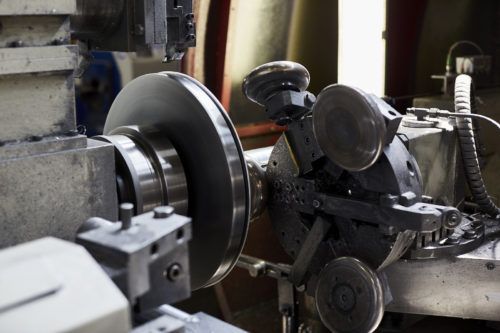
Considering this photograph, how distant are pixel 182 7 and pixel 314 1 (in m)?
1.28

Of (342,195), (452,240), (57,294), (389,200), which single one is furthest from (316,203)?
(57,294)

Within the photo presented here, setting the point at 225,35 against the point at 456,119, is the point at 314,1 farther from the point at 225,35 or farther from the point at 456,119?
the point at 456,119

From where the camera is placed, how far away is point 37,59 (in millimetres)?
881

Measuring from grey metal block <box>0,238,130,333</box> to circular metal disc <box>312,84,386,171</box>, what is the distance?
0.58 meters

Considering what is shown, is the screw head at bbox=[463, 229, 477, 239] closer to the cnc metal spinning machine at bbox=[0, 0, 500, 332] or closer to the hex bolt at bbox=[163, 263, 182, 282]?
the cnc metal spinning machine at bbox=[0, 0, 500, 332]

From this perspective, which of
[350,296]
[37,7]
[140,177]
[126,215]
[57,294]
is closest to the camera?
[57,294]

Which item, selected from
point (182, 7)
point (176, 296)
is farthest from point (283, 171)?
Result: point (176, 296)

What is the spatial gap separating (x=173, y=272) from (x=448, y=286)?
74 cm

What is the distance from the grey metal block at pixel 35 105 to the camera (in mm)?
877

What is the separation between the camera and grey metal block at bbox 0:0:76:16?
837 mm

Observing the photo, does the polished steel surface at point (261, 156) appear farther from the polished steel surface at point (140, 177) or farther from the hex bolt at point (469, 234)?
the hex bolt at point (469, 234)

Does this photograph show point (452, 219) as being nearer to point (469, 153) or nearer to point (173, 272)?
point (469, 153)

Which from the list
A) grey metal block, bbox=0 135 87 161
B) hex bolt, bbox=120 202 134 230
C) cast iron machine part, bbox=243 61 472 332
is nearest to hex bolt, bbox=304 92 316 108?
cast iron machine part, bbox=243 61 472 332

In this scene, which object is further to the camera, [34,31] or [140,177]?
[140,177]
